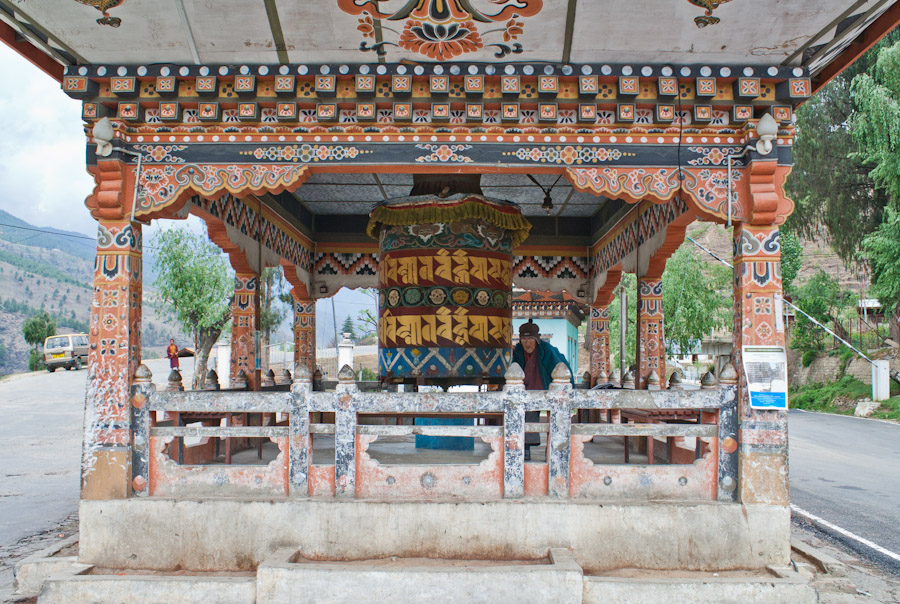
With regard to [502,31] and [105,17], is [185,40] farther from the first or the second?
[502,31]

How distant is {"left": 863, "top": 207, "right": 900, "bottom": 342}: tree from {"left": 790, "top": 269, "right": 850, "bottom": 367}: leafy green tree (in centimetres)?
589

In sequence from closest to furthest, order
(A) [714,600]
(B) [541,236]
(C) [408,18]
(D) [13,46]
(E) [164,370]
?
(A) [714,600] < (C) [408,18] < (D) [13,46] < (B) [541,236] < (E) [164,370]

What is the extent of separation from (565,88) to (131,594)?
5.28 meters

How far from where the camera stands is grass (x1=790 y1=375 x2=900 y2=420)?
2034 cm

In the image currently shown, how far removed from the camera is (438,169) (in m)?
5.83

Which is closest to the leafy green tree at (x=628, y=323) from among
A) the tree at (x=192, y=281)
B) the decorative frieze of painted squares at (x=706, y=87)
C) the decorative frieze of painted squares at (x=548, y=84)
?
the tree at (x=192, y=281)

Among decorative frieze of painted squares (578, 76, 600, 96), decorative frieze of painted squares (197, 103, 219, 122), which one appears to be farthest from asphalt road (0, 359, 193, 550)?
decorative frieze of painted squares (578, 76, 600, 96)

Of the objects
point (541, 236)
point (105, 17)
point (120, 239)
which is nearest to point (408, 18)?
point (105, 17)

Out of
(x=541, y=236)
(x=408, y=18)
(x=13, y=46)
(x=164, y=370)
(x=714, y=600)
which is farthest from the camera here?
(x=164, y=370)

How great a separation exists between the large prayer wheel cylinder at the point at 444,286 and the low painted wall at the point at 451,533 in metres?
2.32

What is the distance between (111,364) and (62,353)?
33628 millimetres

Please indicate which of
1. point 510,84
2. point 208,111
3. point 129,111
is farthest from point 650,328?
point 129,111

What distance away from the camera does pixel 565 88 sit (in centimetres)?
572

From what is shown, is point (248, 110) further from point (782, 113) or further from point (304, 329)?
point (304, 329)
